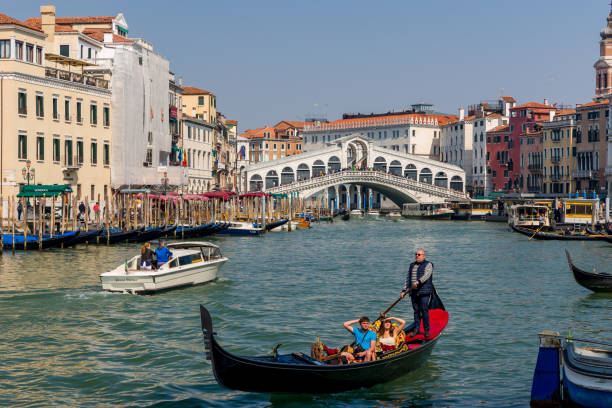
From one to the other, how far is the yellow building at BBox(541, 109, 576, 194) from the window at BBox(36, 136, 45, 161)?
34438mm

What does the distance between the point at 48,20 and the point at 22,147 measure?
7.42 metres

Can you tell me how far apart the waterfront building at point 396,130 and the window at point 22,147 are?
50064 mm

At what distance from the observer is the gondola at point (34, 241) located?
74.6 ft

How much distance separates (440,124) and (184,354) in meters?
73.5

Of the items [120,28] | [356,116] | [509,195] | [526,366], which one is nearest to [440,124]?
[356,116]

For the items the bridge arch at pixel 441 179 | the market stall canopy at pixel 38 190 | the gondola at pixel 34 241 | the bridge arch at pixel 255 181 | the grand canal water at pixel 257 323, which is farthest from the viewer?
the bridge arch at pixel 441 179

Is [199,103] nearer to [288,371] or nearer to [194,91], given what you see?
[194,91]

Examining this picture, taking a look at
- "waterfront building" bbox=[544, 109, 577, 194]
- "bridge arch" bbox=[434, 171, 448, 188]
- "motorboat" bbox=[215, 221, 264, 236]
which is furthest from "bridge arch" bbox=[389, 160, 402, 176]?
"motorboat" bbox=[215, 221, 264, 236]

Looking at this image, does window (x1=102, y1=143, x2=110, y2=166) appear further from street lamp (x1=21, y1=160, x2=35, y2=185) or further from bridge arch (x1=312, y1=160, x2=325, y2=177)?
bridge arch (x1=312, y1=160, x2=325, y2=177)

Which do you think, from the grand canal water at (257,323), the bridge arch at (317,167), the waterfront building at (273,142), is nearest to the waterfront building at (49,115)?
the grand canal water at (257,323)

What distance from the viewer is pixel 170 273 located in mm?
15453

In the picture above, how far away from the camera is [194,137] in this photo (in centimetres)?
4825

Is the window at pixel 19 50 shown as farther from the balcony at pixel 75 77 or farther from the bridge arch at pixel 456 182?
the bridge arch at pixel 456 182

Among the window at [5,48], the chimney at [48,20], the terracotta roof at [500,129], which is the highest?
the chimney at [48,20]
